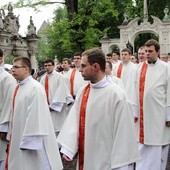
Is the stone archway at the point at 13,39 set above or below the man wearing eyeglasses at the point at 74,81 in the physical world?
above

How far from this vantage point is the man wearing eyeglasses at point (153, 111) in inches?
283

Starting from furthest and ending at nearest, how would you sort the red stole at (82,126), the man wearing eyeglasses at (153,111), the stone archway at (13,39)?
1. the stone archway at (13,39)
2. the man wearing eyeglasses at (153,111)
3. the red stole at (82,126)

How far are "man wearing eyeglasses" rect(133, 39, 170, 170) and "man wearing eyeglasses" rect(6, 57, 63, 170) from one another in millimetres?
Result: 1794

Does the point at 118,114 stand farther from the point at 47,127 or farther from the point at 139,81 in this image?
the point at 139,81

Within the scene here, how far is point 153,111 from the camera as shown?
24.0ft

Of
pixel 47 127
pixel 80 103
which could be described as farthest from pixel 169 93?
pixel 80 103

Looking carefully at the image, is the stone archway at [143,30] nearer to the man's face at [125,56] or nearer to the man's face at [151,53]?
the man's face at [125,56]

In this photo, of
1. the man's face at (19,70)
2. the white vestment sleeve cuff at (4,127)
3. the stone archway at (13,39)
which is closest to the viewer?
the man's face at (19,70)

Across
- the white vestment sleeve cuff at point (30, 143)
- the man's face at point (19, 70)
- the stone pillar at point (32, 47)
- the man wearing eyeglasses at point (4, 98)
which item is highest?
the stone pillar at point (32, 47)

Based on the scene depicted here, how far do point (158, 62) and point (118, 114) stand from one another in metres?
3.04

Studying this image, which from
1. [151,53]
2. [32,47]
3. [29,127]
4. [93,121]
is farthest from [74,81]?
[32,47]

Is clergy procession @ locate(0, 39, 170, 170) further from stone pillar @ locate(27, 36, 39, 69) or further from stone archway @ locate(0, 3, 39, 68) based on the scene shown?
stone pillar @ locate(27, 36, 39, 69)

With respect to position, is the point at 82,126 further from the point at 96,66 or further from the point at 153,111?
the point at 153,111

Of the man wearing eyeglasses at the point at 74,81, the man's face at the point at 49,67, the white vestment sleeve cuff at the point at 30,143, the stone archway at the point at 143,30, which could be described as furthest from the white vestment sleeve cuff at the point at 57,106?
the stone archway at the point at 143,30
